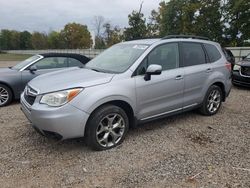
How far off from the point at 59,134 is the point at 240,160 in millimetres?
2627

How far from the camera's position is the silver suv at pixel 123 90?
368cm

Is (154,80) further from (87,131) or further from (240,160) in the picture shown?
(240,160)

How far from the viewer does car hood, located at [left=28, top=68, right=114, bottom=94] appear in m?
3.80

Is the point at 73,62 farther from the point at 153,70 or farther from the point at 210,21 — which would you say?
the point at 210,21

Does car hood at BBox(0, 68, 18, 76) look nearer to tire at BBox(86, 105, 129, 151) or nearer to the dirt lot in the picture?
the dirt lot

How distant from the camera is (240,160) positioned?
12.4ft

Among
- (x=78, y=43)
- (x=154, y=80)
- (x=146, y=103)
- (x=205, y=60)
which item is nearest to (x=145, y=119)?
(x=146, y=103)

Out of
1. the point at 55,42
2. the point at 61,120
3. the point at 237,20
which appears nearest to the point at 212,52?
the point at 61,120

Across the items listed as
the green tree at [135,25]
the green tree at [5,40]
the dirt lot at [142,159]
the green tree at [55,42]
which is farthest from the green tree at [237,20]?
the green tree at [5,40]

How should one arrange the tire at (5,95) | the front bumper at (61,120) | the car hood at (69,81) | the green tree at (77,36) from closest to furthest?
the front bumper at (61,120) < the car hood at (69,81) < the tire at (5,95) < the green tree at (77,36)

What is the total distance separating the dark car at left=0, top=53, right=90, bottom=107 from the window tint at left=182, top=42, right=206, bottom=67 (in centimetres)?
267

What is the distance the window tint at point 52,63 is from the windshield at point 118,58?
2.88m

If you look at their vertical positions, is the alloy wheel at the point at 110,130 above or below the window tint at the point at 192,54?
below

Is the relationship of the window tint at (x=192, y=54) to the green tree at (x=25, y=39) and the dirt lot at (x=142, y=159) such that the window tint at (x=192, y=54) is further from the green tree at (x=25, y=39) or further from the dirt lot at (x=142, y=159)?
the green tree at (x=25, y=39)
